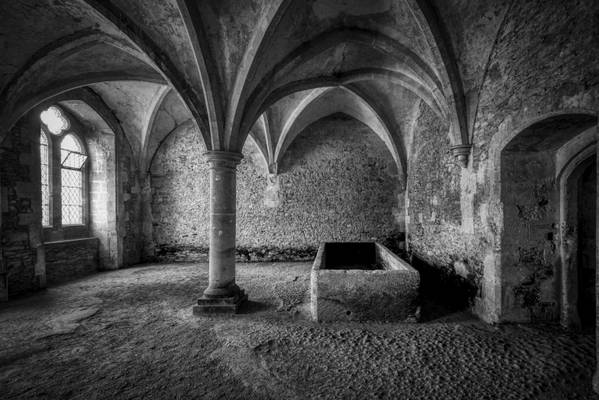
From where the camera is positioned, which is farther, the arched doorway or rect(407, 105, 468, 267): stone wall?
rect(407, 105, 468, 267): stone wall

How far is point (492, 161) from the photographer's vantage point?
3789 millimetres

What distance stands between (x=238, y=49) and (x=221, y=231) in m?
2.89

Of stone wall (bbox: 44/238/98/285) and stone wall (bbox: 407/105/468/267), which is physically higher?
stone wall (bbox: 407/105/468/267)

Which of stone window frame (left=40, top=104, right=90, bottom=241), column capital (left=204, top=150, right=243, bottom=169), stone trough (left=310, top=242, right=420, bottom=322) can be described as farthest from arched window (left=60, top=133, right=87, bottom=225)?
stone trough (left=310, top=242, right=420, bottom=322)

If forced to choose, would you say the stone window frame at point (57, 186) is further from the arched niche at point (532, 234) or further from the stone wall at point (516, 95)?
the arched niche at point (532, 234)

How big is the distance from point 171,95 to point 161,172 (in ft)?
8.76

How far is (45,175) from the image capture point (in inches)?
255

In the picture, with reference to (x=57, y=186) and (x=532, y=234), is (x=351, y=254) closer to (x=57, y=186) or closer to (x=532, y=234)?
(x=532, y=234)

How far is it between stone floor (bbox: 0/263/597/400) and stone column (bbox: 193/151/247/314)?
0.45m

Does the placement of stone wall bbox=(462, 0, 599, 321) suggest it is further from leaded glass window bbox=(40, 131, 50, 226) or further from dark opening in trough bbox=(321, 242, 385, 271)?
leaded glass window bbox=(40, 131, 50, 226)

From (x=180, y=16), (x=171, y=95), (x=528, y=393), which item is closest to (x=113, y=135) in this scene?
(x=171, y=95)

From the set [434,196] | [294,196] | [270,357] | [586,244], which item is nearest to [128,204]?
[294,196]

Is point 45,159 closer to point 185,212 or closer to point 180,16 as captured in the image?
point 185,212

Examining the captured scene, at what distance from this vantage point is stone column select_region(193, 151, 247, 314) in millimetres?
4297
